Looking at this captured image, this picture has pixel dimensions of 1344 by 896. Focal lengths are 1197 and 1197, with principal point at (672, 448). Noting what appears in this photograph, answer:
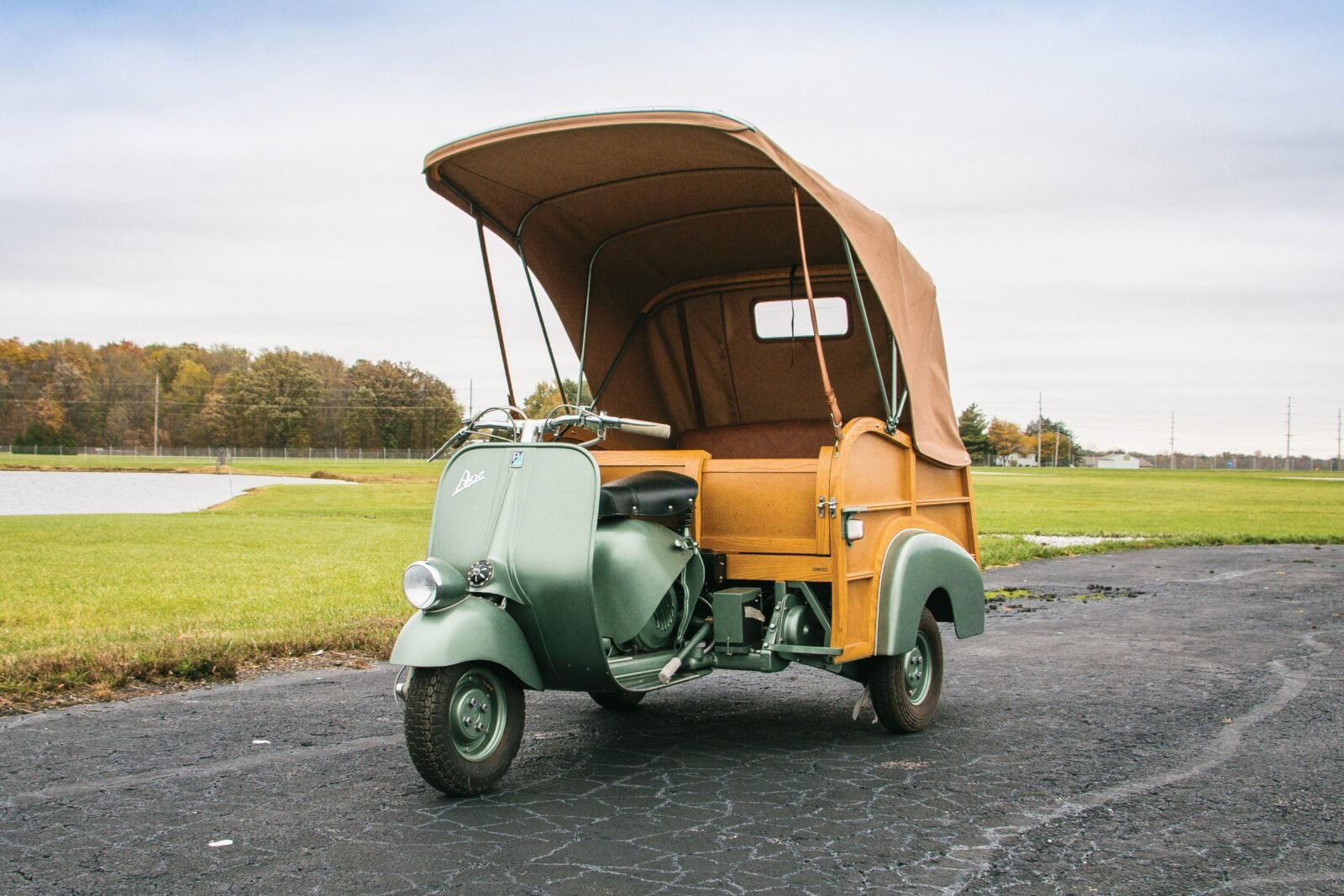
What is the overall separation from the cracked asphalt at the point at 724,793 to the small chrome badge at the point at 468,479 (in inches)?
50.1

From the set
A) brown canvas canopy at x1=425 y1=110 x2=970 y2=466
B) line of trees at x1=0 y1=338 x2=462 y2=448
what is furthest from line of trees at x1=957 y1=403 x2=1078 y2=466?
brown canvas canopy at x1=425 y1=110 x2=970 y2=466

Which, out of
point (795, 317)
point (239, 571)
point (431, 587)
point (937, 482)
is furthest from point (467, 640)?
point (239, 571)

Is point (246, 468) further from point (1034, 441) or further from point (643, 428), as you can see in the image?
point (1034, 441)

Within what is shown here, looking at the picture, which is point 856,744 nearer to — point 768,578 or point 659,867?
point 768,578

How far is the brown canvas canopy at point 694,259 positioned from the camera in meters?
5.99

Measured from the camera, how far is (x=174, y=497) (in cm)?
3888

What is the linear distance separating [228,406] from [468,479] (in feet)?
317

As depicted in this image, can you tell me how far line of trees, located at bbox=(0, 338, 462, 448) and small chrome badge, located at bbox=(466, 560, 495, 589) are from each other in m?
88.7

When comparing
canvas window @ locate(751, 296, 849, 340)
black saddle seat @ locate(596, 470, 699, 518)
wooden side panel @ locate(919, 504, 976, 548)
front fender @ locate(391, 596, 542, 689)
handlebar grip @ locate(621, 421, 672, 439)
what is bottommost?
front fender @ locate(391, 596, 542, 689)

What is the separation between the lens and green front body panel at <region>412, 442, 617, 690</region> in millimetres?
5004

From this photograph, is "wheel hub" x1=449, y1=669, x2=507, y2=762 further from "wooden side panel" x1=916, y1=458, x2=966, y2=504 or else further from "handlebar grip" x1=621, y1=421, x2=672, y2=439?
"wooden side panel" x1=916, y1=458, x2=966, y2=504

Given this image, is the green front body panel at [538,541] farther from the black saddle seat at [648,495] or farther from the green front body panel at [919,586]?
the green front body panel at [919,586]

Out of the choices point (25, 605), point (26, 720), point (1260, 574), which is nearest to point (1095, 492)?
point (1260, 574)

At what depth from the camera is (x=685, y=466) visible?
6.09 m
